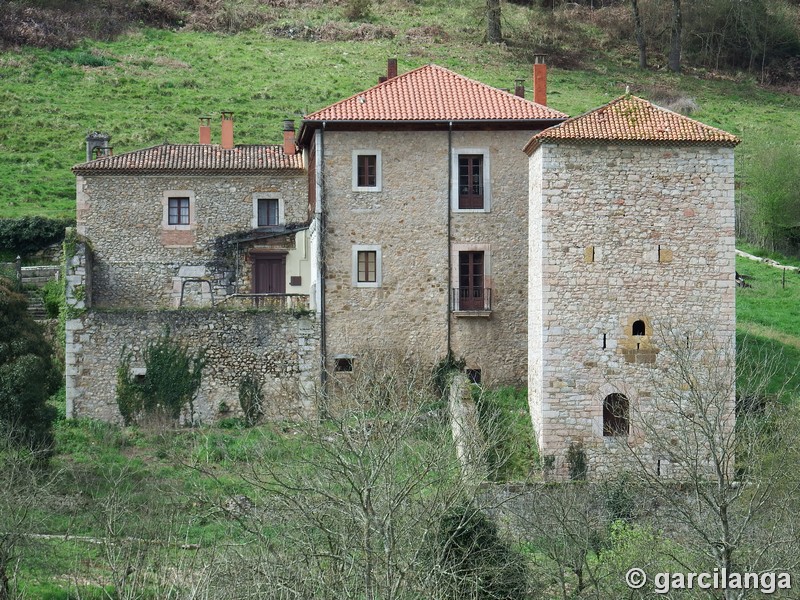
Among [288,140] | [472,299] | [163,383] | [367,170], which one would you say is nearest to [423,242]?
[472,299]

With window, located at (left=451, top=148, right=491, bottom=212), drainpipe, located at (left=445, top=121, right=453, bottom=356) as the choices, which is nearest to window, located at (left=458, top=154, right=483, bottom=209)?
window, located at (left=451, top=148, right=491, bottom=212)

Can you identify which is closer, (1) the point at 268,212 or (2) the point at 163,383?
(2) the point at 163,383

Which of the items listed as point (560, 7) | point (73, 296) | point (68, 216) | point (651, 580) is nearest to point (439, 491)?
point (651, 580)

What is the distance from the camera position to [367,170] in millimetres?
31891

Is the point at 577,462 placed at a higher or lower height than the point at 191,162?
lower

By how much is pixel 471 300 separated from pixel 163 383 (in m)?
7.66

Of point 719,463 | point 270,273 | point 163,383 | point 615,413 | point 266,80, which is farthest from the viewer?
point 266,80

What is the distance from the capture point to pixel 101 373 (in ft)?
105

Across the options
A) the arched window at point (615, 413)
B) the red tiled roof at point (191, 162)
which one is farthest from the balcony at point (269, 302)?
the arched window at point (615, 413)

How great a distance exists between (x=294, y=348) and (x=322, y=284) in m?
1.68

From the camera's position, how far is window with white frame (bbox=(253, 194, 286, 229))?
3697 centimetres

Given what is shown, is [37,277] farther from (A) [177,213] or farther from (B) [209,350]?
(B) [209,350]

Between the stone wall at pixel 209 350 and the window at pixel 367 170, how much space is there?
3444 millimetres

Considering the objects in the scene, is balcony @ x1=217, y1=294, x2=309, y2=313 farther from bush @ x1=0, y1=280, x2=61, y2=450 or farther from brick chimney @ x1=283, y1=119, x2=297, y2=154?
brick chimney @ x1=283, y1=119, x2=297, y2=154
